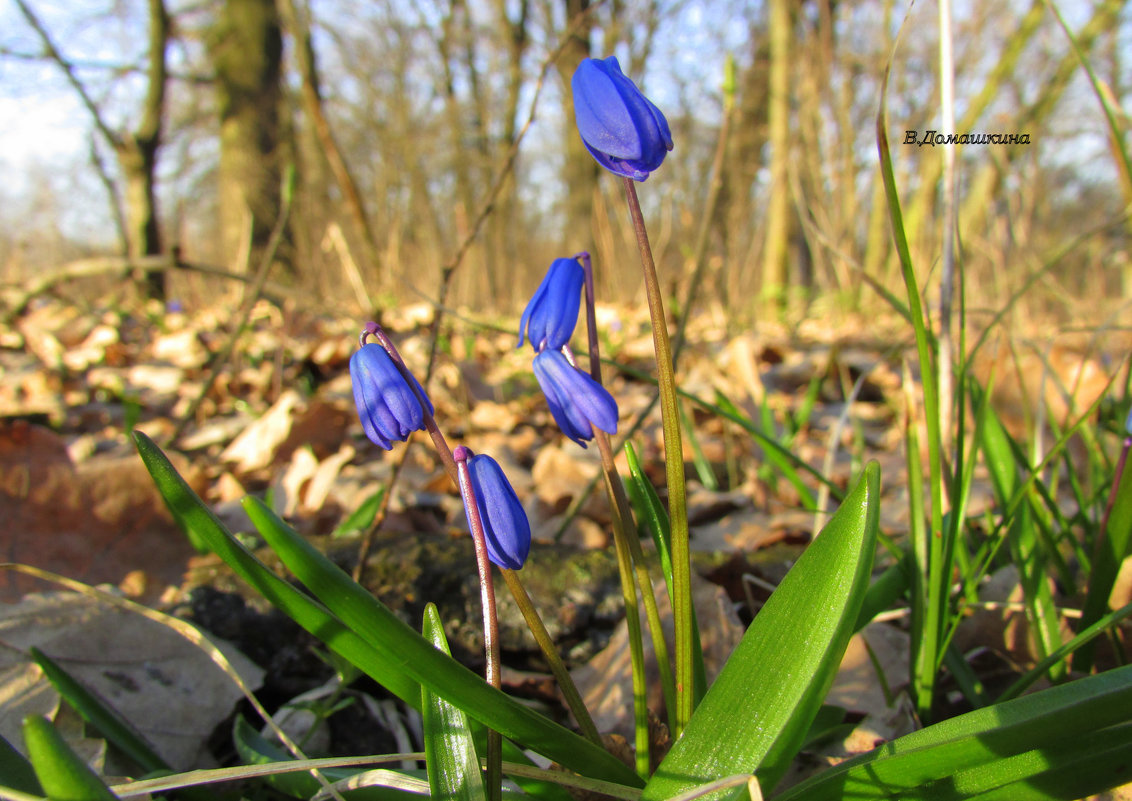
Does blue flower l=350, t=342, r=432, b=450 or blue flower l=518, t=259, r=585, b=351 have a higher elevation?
blue flower l=518, t=259, r=585, b=351

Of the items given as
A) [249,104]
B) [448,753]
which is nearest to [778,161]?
[448,753]

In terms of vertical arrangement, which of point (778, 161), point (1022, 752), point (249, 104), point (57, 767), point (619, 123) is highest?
point (249, 104)

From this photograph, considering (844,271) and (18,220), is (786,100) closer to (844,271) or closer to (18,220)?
(844,271)

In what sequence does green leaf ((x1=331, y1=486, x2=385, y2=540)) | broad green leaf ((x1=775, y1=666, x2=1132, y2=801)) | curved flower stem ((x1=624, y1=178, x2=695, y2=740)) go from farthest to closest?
green leaf ((x1=331, y1=486, x2=385, y2=540))
curved flower stem ((x1=624, y1=178, x2=695, y2=740))
broad green leaf ((x1=775, y1=666, x2=1132, y2=801))

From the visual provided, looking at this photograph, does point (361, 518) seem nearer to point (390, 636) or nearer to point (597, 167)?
point (390, 636)

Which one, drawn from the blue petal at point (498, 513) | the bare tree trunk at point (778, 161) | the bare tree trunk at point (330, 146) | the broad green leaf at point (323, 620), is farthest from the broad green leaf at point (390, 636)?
the bare tree trunk at point (778, 161)

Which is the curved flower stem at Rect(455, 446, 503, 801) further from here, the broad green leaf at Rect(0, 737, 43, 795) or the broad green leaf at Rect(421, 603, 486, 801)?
the broad green leaf at Rect(0, 737, 43, 795)

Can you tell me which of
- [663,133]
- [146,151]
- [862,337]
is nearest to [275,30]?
[146,151]

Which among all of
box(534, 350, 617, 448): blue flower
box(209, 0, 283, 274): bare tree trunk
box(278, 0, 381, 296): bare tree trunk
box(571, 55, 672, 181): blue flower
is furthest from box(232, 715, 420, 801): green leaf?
box(209, 0, 283, 274): bare tree trunk
